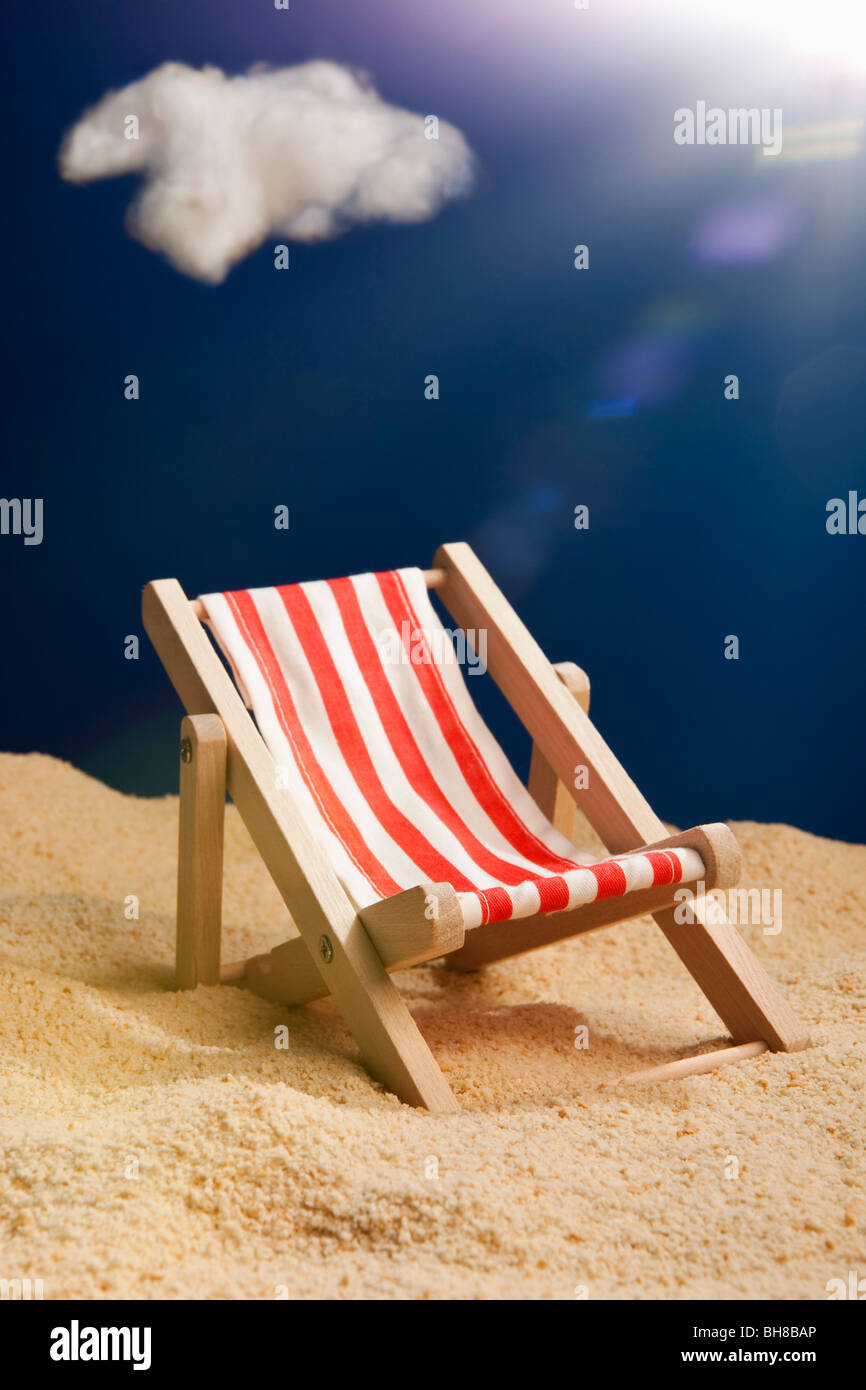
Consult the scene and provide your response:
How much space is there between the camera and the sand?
1.60 m

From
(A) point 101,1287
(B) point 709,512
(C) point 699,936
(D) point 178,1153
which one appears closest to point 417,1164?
(D) point 178,1153

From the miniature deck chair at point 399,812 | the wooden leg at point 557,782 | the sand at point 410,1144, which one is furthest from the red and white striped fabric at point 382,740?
the sand at point 410,1144

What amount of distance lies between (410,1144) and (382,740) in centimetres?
104

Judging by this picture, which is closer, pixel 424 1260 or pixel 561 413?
pixel 424 1260

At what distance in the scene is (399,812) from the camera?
8.64 feet

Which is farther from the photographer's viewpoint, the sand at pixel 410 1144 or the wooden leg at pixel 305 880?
the wooden leg at pixel 305 880

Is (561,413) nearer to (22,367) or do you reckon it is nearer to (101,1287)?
(22,367)

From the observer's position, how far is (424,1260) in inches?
63.1

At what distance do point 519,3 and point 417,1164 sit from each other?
3.59 m

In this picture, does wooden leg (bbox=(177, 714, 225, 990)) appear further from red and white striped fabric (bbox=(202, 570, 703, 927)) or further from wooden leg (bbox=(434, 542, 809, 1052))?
wooden leg (bbox=(434, 542, 809, 1052))

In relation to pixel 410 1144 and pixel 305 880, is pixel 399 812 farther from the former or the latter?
pixel 410 1144

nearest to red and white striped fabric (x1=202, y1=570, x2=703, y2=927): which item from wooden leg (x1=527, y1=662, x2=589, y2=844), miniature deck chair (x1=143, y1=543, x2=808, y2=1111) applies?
miniature deck chair (x1=143, y1=543, x2=808, y2=1111)

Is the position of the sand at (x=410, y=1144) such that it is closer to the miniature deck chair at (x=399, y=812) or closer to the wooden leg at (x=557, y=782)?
the miniature deck chair at (x=399, y=812)

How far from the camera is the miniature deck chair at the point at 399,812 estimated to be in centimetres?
220
